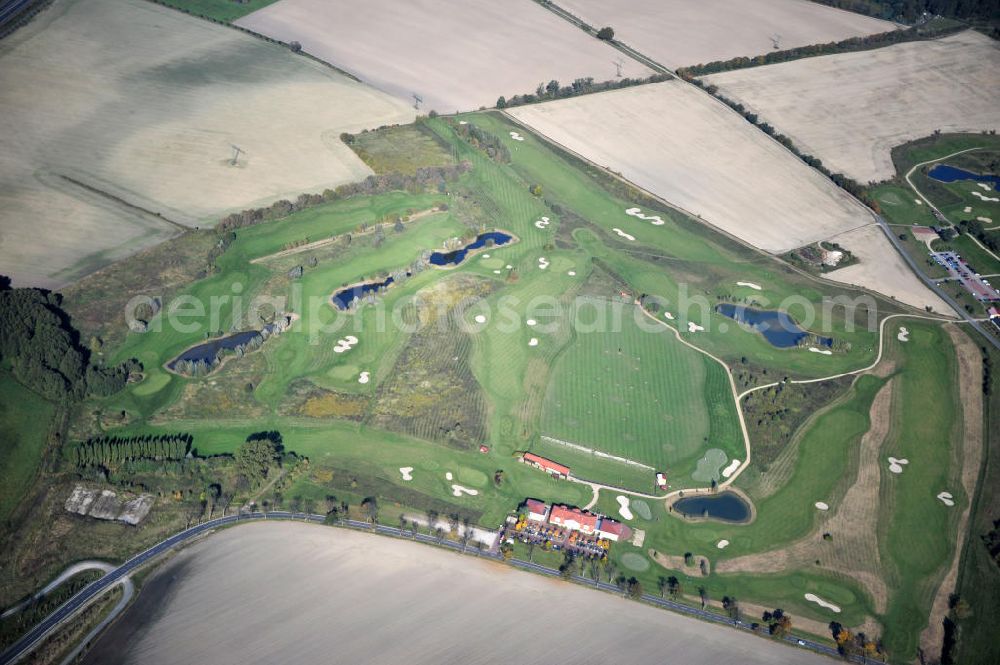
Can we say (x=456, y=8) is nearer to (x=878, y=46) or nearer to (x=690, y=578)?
(x=878, y=46)

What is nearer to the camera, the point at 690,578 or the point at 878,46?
the point at 690,578

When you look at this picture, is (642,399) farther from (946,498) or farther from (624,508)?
(946,498)

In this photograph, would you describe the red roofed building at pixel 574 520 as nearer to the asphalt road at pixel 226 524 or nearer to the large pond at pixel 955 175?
the asphalt road at pixel 226 524

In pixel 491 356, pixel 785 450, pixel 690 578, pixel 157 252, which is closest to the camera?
pixel 690 578

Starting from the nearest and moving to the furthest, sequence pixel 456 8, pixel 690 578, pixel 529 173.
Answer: pixel 690 578 → pixel 529 173 → pixel 456 8

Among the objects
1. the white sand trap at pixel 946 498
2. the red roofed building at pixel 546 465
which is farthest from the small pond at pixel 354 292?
the white sand trap at pixel 946 498

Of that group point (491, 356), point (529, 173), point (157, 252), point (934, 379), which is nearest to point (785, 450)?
point (934, 379)

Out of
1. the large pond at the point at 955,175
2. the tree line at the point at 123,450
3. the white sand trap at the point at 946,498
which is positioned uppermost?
the large pond at the point at 955,175
